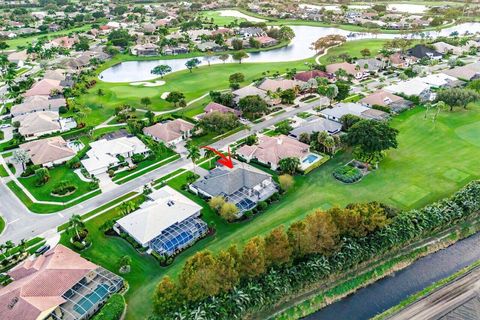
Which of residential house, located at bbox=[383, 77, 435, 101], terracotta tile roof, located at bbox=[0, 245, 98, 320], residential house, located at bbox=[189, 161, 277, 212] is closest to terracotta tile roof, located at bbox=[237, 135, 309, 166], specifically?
residential house, located at bbox=[189, 161, 277, 212]

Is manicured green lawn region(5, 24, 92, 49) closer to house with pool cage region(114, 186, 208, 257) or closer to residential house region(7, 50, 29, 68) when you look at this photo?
residential house region(7, 50, 29, 68)

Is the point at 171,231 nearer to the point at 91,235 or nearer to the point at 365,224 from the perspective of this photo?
the point at 91,235

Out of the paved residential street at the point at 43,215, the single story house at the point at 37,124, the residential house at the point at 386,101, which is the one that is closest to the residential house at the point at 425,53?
the residential house at the point at 386,101

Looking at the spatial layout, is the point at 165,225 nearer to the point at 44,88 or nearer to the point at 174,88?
the point at 174,88

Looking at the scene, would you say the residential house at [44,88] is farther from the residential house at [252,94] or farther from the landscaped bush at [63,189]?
the landscaped bush at [63,189]

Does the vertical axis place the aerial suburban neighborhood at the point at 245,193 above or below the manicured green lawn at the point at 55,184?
above

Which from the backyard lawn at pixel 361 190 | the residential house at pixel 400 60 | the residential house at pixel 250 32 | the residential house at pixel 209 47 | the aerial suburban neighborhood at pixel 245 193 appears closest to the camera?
the aerial suburban neighborhood at pixel 245 193
